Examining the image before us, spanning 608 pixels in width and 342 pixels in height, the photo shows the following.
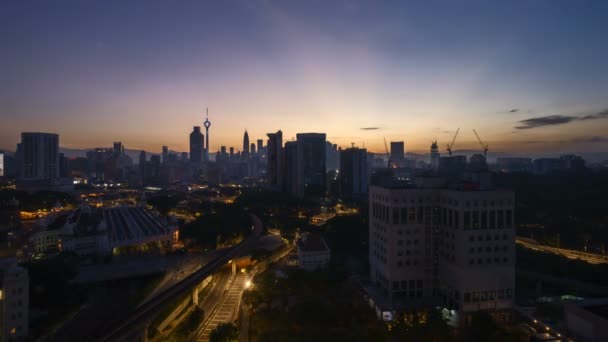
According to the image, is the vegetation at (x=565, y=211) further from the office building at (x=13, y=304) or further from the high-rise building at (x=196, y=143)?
the high-rise building at (x=196, y=143)

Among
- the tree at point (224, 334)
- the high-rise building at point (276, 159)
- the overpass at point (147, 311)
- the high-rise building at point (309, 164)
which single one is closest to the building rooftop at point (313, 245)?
the overpass at point (147, 311)

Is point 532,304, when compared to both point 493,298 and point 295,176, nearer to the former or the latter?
point 493,298

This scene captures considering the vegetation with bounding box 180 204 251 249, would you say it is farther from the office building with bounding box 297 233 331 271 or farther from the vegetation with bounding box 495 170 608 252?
the vegetation with bounding box 495 170 608 252

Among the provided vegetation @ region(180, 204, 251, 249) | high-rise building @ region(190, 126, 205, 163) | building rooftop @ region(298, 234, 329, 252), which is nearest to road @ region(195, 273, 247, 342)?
building rooftop @ region(298, 234, 329, 252)

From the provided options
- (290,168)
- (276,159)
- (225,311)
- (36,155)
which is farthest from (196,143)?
(225,311)

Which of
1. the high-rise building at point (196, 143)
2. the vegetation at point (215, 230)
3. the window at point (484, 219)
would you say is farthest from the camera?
the high-rise building at point (196, 143)

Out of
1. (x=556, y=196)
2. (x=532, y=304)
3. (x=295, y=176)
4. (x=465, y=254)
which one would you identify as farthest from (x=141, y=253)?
(x=556, y=196)
